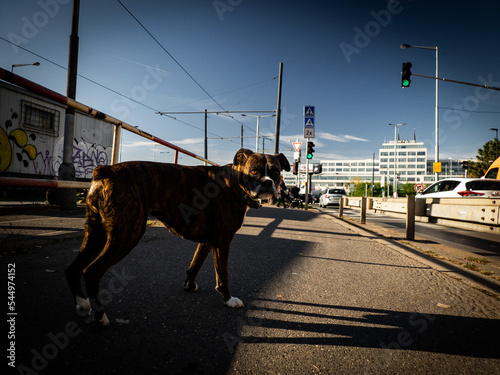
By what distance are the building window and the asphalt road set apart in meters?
10.1

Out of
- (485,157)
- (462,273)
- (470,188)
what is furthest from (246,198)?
(485,157)

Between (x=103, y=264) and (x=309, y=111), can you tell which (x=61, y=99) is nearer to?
(x=103, y=264)

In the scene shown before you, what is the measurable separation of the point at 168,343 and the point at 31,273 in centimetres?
166

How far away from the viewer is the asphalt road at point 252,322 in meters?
1.33

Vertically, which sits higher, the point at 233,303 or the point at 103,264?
the point at 103,264

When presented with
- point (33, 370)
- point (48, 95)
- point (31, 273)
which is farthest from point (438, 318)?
point (48, 95)

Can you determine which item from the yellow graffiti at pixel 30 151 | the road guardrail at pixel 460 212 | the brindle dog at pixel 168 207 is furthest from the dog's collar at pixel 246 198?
the yellow graffiti at pixel 30 151

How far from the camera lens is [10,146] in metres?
9.55

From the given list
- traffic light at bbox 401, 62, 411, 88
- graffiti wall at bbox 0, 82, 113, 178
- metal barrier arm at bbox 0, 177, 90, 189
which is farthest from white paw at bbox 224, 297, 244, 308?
traffic light at bbox 401, 62, 411, 88

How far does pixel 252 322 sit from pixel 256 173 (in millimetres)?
1112

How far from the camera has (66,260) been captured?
105 inches

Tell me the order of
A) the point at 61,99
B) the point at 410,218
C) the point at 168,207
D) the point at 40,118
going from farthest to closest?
the point at 40,118 → the point at 410,218 → the point at 61,99 → the point at 168,207

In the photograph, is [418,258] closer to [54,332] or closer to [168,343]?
[168,343]

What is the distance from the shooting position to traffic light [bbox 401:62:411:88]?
13.3 m
